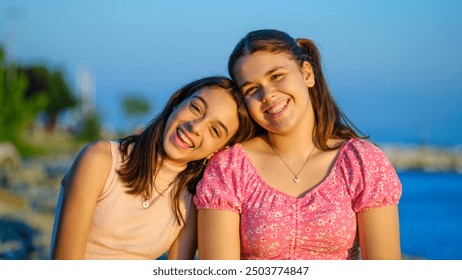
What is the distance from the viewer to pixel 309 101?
3574 millimetres

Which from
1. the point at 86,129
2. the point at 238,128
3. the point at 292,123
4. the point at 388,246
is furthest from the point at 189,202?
the point at 86,129

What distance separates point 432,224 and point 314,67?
11679 mm

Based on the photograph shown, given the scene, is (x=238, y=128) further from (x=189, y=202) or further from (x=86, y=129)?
(x=86, y=129)

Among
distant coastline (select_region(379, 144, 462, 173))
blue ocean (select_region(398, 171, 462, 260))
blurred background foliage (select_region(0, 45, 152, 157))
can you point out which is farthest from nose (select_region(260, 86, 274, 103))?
distant coastline (select_region(379, 144, 462, 173))

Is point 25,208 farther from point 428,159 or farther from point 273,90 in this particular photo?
point 428,159

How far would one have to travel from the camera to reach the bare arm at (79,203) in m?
3.36

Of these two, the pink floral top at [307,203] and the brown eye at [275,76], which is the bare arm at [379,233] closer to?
the pink floral top at [307,203]

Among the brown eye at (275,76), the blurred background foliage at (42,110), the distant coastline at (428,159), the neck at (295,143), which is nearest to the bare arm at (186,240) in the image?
the neck at (295,143)

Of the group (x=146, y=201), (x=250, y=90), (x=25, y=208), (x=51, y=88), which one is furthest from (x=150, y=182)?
(x=51, y=88)

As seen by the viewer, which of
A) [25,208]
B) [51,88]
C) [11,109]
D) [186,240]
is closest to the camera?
[186,240]

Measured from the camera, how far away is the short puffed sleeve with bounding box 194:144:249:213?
3.37 metres

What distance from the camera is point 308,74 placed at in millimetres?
3607

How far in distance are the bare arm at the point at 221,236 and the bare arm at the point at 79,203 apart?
557 mm

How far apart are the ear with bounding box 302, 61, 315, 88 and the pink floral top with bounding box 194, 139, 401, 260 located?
15.8 inches
